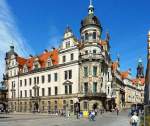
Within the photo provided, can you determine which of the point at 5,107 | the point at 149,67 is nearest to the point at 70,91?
the point at 5,107

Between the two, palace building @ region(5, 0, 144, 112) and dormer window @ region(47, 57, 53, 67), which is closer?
palace building @ region(5, 0, 144, 112)

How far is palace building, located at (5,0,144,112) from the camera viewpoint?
5947 cm

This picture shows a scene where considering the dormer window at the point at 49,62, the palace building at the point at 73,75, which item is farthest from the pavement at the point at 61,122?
the dormer window at the point at 49,62

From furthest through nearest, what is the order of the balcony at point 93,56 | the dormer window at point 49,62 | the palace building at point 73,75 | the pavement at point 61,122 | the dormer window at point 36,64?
the dormer window at point 36,64 < the dormer window at point 49,62 < the palace building at point 73,75 < the balcony at point 93,56 < the pavement at point 61,122

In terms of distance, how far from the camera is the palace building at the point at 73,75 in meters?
59.5

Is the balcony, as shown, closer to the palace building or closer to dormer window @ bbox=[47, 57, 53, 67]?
the palace building

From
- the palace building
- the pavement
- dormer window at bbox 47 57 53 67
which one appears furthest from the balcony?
the pavement

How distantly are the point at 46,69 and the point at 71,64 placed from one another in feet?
31.5

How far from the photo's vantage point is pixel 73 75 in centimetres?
6234

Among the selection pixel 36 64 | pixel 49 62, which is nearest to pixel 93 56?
pixel 49 62

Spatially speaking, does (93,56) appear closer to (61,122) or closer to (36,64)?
(36,64)

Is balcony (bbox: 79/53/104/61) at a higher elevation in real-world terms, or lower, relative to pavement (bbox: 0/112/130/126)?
higher

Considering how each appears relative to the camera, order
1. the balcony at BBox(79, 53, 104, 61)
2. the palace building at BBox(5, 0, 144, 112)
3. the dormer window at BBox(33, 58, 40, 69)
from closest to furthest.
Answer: the balcony at BBox(79, 53, 104, 61) → the palace building at BBox(5, 0, 144, 112) → the dormer window at BBox(33, 58, 40, 69)

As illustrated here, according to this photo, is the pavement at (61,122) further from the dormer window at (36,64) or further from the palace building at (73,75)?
the dormer window at (36,64)
